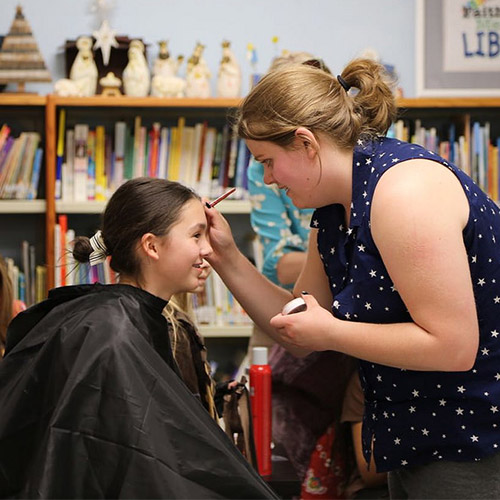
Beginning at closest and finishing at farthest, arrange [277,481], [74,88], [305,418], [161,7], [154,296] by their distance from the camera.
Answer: [154,296]
[277,481]
[305,418]
[74,88]
[161,7]

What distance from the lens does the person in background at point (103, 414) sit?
1.45m

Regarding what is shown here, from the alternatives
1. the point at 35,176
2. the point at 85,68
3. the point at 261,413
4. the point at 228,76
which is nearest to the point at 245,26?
the point at 228,76

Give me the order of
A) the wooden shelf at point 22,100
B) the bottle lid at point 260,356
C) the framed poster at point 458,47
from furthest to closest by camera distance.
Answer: the framed poster at point 458,47 < the wooden shelf at point 22,100 < the bottle lid at point 260,356

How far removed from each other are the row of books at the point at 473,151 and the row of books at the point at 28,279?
1599 millimetres

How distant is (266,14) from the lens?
12.4ft

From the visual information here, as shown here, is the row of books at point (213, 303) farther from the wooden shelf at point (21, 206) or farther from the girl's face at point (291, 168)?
the girl's face at point (291, 168)

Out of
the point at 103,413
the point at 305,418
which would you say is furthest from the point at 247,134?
the point at 305,418

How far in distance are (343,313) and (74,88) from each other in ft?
7.43

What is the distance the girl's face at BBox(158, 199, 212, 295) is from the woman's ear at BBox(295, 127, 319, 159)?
18.1 inches

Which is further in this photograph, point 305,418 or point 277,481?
point 305,418

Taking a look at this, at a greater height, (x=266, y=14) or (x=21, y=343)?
(x=266, y=14)

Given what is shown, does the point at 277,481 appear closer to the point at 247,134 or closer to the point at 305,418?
the point at 305,418

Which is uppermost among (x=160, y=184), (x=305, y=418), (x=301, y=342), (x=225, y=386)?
(x=160, y=184)

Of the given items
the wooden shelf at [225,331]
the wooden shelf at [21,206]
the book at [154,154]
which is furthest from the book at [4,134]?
the wooden shelf at [225,331]
